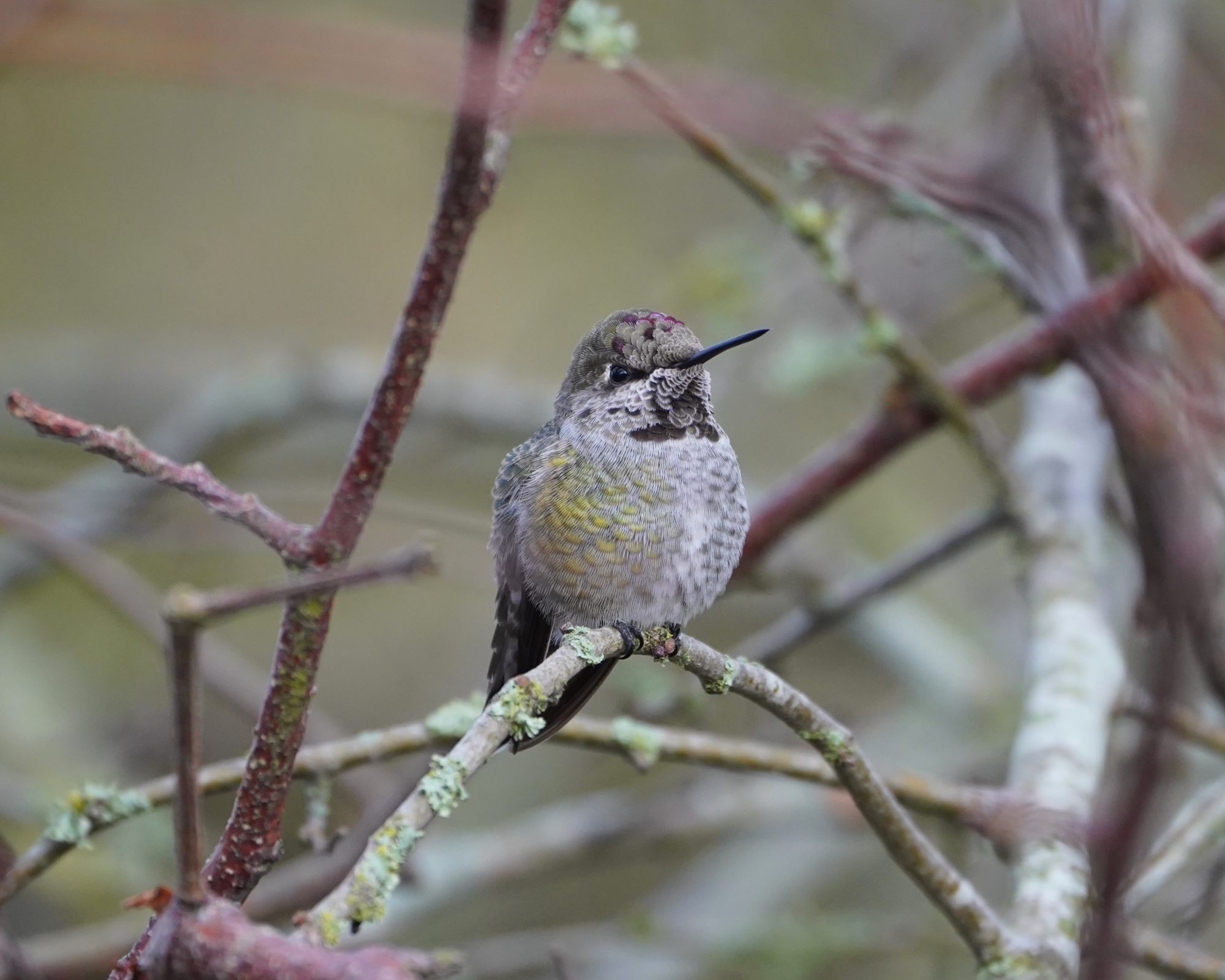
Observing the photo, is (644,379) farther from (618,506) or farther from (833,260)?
(833,260)

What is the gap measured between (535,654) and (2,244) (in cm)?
563

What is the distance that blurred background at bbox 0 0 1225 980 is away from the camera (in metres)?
3.14

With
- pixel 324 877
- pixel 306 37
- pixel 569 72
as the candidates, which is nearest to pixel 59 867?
pixel 324 877

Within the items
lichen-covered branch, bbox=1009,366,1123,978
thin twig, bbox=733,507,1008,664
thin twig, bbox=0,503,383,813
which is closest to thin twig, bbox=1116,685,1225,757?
lichen-covered branch, bbox=1009,366,1123,978

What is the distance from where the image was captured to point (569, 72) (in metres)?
1.67

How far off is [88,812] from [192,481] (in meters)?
0.69

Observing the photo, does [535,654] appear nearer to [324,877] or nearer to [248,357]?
[324,877]

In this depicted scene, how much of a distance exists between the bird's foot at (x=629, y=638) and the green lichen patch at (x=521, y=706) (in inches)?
19.9

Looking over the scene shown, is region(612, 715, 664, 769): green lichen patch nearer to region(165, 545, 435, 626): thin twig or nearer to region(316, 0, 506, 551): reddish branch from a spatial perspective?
region(316, 0, 506, 551): reddish branch

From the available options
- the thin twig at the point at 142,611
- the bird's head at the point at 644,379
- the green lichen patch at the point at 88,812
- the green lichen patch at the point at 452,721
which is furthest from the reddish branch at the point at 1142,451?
the thin twig at the point at 142,611

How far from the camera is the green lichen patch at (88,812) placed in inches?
69.8

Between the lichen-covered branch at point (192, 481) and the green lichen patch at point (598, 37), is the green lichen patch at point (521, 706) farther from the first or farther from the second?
the green lichen patch at point (598, 37)

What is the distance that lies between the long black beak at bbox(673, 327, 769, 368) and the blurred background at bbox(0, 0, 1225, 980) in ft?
1.08

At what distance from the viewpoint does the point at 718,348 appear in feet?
7.07
